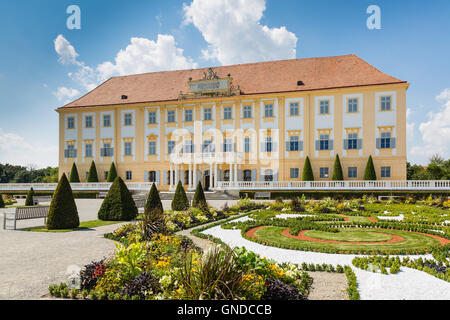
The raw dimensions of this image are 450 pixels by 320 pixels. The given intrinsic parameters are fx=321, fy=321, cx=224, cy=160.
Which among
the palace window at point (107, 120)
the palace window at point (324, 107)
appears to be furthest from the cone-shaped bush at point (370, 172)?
the palace window at point (107, 120)

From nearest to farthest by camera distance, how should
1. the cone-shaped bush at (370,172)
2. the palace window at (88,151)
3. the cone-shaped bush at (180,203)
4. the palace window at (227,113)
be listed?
the cone-shaped bush at (180,203), the cone-shaped bush at (370,172), the palace window at (227,113), the palace window at (88,151)

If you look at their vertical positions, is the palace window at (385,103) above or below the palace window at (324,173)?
above

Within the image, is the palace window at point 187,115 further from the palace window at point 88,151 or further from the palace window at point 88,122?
the palace window at point 88,151

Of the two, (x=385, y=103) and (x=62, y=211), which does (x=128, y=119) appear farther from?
(x=385, y=103)

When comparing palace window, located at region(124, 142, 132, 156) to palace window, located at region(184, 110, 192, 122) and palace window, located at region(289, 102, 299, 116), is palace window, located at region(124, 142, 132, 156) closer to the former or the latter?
palace window, located at region(184, 110, 192, 122)

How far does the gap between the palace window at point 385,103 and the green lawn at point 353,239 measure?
21.8m

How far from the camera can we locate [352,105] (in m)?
30.3

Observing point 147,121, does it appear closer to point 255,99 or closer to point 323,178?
point 255,99

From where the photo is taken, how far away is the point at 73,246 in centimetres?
841

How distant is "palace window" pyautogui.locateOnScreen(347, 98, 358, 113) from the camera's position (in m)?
30.2

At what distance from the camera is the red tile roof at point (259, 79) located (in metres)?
31.3

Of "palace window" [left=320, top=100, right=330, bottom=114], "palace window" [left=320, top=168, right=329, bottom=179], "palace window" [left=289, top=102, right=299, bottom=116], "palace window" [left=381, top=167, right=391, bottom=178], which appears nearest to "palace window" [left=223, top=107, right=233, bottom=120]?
"palace window" [left=289, top=102, right=299, bottom=116]

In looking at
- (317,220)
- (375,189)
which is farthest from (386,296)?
(375,189)

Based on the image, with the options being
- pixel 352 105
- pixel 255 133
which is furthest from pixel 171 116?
pixel 352 105
